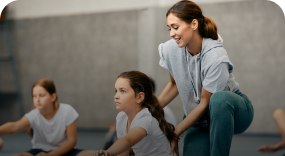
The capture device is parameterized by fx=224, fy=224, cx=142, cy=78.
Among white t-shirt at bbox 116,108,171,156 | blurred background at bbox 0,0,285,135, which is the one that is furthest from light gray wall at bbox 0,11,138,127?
white t-shirt at bbox 116,108,171,156

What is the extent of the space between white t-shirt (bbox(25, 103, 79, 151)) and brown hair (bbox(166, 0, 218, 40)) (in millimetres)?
546

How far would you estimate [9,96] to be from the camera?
117 cm

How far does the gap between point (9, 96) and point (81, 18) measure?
0.60m

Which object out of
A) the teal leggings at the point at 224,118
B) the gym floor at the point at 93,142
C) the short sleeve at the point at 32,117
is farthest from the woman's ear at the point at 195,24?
the short sleeve at the point at 32,117

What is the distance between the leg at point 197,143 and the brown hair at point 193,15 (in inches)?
13.7

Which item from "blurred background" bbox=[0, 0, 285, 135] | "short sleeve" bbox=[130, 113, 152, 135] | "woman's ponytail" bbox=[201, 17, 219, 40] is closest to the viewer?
"short sleeve" bbox=[130, 113, 152, 135]

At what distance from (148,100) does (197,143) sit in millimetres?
279

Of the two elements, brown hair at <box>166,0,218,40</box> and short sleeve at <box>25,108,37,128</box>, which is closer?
brown hair at <box>166,0,218,40</box>

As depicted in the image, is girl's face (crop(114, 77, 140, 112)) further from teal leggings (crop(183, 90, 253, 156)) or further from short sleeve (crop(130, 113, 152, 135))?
teal leggings (crop(183, 90, 253, 156))

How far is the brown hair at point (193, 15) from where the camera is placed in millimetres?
669

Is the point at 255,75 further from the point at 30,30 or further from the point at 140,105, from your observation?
the point at 30,30

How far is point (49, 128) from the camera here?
85 centimetres

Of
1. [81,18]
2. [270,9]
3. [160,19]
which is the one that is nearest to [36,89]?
[81,18]

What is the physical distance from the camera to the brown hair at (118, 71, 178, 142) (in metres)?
0.65
